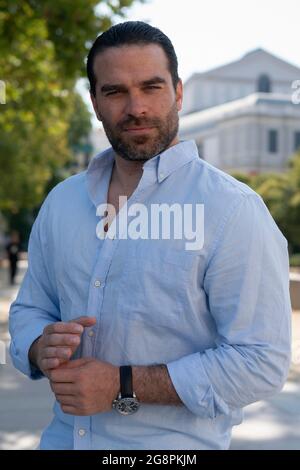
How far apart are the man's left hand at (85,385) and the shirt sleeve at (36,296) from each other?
1.03 feet

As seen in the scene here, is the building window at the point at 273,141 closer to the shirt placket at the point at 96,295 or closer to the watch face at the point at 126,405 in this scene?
the shirt placket at the point at 96,295

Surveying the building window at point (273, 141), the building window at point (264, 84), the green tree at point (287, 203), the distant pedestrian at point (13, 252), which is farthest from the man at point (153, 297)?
the building window at point (264, 84)

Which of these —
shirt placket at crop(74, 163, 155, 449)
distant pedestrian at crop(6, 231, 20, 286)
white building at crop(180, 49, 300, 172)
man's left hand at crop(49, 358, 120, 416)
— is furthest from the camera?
white building at crop(180, 49, 300, 172)

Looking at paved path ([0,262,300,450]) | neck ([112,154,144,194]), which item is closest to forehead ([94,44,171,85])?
neck ([112,154,144,194])

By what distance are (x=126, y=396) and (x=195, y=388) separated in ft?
0.51

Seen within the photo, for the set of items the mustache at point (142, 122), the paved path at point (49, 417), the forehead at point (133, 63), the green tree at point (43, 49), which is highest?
the green tree at point (43, 49)

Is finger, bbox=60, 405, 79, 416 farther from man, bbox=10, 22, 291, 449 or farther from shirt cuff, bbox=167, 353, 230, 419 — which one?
shirt cuff, bbox=167, 353, 230, 419

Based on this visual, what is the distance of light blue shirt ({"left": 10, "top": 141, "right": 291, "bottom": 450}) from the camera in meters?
1.95

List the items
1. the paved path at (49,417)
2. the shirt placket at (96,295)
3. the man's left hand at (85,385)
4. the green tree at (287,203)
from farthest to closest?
the green tree at (287,203), the paved path at (49,417), the shirt placket at (96,295), the man's left hand at (85,385)

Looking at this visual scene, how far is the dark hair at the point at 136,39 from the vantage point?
2148 mm

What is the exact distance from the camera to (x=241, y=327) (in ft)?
6.40

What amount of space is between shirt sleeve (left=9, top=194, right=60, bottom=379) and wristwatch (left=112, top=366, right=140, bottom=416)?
350 millimetres

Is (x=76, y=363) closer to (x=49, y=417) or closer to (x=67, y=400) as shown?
(x=67, y=400)
